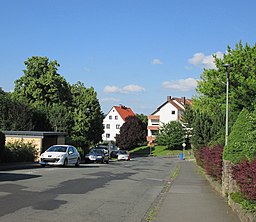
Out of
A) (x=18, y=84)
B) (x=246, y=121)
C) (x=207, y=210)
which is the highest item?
(x=18, y=84)

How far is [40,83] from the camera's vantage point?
52.6m

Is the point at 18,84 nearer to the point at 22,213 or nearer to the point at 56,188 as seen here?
the point at 56,188

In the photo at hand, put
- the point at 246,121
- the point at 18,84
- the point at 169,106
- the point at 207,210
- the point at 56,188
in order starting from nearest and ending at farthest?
the point at 207,210
the point at 246,121
the point at 56,188
the point at 18,84
the point at 169,106

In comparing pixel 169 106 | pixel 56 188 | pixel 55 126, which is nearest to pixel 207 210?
pixel 56 188

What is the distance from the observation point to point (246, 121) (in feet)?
40.3

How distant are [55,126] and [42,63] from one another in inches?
392

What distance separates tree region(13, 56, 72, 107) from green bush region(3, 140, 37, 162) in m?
19.3

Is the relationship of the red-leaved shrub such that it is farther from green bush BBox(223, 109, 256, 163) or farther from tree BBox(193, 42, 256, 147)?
tree BBox(193, 42, 256, 147)

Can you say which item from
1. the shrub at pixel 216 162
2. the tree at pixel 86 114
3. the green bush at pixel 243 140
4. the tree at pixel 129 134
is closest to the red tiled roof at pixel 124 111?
the tree at pixel 129 134

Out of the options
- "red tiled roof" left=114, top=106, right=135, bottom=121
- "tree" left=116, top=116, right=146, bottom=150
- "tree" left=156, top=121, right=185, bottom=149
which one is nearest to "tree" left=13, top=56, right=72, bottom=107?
"tree" left=156, top=121, right=185, bottom=149

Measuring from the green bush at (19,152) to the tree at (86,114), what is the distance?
23007 mm

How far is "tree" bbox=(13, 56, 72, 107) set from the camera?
173 feet

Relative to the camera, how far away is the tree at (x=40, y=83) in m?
52.6

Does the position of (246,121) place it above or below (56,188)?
above
